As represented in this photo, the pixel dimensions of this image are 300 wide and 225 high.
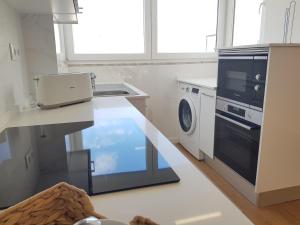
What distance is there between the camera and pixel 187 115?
3090 millimetres

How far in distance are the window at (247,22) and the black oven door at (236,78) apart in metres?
0.94

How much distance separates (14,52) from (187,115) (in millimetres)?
2128

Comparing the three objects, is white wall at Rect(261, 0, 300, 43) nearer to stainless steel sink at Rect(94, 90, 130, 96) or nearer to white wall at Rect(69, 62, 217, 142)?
white wall at Rect(69, 62, 217, 142)

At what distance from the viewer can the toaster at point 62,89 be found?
1.47 meters

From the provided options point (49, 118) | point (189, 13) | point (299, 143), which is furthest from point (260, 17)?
point (49, 118)

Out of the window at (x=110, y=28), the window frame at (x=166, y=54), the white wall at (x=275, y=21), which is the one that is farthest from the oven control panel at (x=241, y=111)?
the window at (x=110, y=28)

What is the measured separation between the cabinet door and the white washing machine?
0.28 feet

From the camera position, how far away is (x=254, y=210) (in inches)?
76.1

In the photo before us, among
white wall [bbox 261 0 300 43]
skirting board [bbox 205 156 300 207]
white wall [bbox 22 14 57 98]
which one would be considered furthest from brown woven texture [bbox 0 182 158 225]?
white wall [bbox 261 0 300 43]

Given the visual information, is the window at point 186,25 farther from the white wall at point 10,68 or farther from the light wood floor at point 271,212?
the light wood floor at point 271,212

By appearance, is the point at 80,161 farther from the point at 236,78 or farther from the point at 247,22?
the point at 247,22

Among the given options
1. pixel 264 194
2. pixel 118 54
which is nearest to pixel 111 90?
pixel 118 54

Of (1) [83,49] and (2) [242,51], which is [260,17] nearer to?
(2) [242,51]

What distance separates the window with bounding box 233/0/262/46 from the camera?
282cm
